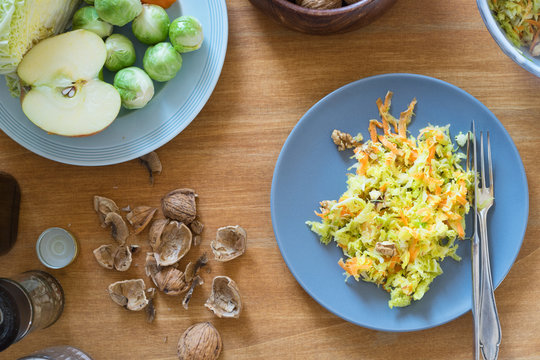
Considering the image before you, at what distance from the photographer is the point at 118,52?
134 centimetres

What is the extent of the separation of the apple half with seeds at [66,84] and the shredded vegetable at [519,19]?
1063mm

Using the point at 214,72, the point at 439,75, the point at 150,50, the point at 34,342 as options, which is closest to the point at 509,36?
the point at 439,75

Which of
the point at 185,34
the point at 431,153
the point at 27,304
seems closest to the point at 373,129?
the point at 431,153

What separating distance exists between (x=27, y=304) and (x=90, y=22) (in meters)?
0.80

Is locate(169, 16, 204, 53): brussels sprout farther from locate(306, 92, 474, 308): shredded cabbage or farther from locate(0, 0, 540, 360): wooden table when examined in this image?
locate(306, 92, 474, 308): shredded cabbage

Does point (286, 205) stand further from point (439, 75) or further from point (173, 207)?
point (439, 75)

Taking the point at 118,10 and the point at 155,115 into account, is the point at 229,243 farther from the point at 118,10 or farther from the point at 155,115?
the point at 118,10

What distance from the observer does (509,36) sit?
1.32 m

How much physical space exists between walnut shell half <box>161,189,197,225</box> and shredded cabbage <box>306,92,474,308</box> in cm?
36

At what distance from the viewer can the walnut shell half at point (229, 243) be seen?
4.77 feet

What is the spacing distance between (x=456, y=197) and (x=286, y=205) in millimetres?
469

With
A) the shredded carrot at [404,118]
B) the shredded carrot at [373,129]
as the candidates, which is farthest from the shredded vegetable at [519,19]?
the shredded carrot at [373,129]

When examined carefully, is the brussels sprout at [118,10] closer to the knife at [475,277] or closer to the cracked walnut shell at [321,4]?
the cracked walnut shell at [321,4]

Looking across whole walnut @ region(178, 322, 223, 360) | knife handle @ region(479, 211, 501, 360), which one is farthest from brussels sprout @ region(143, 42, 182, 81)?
knife handle @ region(479, 211, 501, 360)
